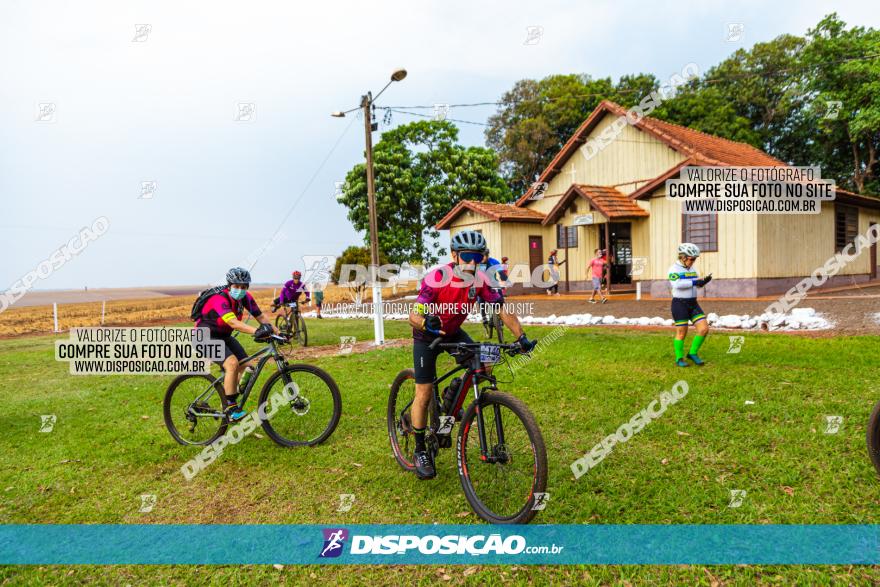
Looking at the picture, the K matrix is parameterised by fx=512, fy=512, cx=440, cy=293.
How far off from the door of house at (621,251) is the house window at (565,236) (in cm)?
178

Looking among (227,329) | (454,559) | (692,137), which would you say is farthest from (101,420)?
(692,137)

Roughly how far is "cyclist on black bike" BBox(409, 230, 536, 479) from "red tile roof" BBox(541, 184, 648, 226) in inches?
653

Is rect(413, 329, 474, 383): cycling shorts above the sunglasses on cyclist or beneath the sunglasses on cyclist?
beneath

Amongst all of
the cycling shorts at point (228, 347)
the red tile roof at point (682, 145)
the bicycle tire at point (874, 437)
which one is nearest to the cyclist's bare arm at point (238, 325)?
the cycling shorts at point (228, 347)

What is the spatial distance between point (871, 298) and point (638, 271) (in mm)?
8070

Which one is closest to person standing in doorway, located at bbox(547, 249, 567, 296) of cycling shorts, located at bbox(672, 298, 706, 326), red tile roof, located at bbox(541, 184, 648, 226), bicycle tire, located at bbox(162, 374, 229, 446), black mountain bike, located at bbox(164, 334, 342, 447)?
red tile roof, located at bbox(541, 184, 648, 226)

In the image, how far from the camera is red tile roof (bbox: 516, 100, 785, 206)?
731 inches

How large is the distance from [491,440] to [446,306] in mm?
1068

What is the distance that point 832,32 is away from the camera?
2838cm

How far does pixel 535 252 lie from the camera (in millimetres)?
25422

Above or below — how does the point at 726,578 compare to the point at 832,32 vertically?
below

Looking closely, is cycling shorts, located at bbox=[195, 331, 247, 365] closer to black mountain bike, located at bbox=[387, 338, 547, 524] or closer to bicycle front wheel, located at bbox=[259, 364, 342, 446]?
bicycle front wheel, located at bbox=[259, 364, 342, 446]

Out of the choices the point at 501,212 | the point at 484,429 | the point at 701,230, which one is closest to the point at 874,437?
the point at 484,429

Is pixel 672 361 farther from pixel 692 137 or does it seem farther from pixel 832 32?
pixel 832 32
